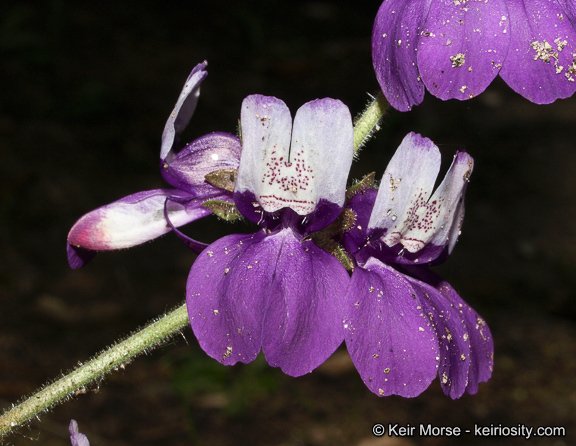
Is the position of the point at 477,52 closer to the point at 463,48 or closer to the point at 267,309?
the point at 463,48

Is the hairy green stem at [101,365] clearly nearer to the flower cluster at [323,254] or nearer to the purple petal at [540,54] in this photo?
the flower cluster at [323,254]

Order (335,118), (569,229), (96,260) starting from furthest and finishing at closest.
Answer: (569,229)
(96,260)
(335,118)

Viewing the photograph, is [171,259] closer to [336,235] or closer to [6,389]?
[6,389]

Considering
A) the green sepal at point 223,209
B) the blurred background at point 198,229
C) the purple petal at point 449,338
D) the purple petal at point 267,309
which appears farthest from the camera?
the blurred background at point 198,229

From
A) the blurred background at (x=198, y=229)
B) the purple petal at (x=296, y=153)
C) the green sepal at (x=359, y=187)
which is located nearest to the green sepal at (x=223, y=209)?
the purple petal at (x=296, y=153)

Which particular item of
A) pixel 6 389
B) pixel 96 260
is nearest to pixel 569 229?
pixel 96 260

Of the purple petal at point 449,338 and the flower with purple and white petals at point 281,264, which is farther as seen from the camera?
the purple petal at point 449,338
